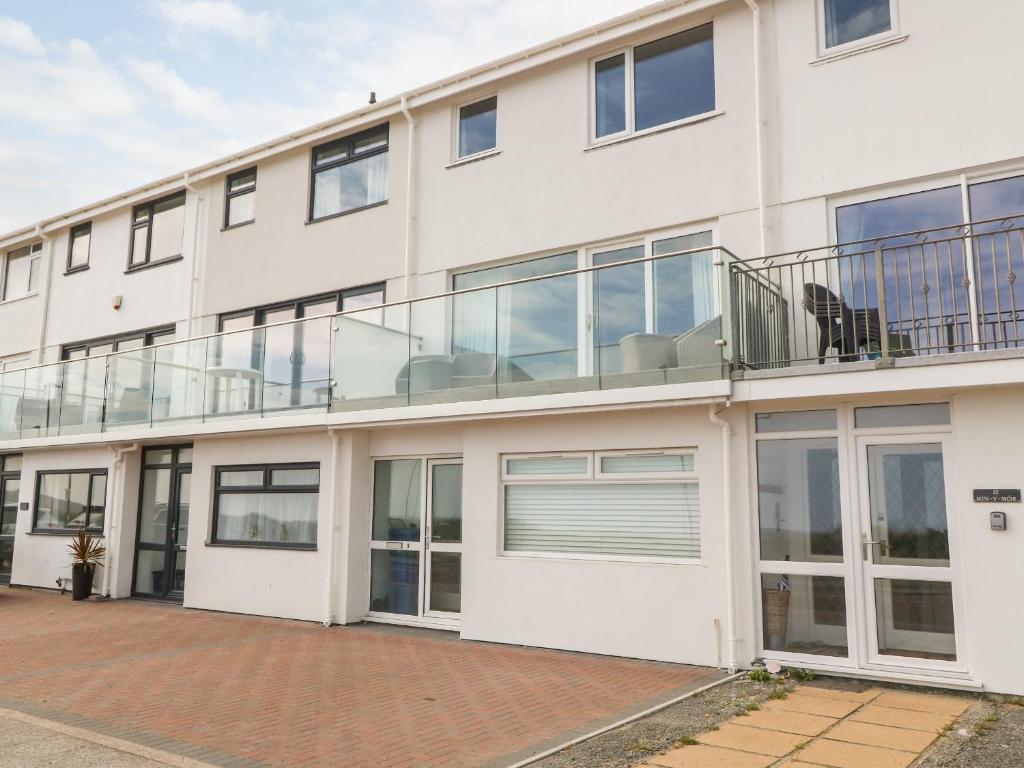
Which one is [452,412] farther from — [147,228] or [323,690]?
[147,228]

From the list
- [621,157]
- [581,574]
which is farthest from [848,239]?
[581,574]

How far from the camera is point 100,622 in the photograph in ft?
37.5

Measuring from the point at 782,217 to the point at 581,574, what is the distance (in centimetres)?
436

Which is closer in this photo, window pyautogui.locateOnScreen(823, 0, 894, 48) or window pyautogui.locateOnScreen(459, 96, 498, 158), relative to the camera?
window pyautogui.locateOnScreen(823, 0, 894, 48)

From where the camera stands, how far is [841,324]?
7590 millimetres

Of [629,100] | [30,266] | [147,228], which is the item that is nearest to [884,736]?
[629,100]

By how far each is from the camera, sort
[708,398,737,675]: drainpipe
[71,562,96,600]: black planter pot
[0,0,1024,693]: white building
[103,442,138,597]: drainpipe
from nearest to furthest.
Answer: [0,0,1024,693]: white building, [708,398,737,675]: drainpipe, [71,562,96,600]: black planter pot, [103,442,138,597]: drainpipe

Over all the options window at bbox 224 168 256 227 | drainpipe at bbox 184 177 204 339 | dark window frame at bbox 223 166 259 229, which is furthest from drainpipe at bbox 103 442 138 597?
window at bbox 224 168 256 227

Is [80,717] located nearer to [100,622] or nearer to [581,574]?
[581,574]

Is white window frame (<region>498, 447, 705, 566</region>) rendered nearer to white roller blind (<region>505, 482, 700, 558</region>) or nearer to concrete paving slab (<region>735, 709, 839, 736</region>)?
white roller blind (<region>505, 482, 700, 558</region>)

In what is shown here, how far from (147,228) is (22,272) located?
506 centimetres

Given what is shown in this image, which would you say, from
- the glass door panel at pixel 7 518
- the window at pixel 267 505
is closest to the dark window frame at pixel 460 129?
the window at pixel 267 505

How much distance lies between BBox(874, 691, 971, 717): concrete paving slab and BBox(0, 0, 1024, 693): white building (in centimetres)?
22

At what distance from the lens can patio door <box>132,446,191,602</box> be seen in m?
13.7
